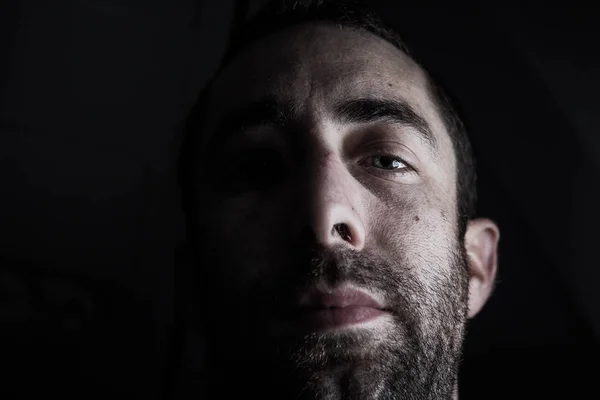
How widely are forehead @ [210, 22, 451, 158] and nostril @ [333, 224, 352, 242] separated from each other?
183mm

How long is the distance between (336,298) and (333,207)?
0.11 meters

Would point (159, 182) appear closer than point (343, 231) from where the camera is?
No

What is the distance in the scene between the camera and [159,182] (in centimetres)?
115

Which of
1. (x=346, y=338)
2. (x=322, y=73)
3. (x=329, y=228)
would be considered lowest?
(x=346, y=338)

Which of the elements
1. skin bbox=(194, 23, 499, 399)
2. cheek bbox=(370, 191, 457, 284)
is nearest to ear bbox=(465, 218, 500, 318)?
skin bbox=(194, 23, 499, 399)

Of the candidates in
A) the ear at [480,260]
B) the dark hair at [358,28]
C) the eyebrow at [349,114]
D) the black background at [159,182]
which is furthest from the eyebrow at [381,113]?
the black background at [159,182]

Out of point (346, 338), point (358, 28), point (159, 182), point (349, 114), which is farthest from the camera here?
point (159, 182)

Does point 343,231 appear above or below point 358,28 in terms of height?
below

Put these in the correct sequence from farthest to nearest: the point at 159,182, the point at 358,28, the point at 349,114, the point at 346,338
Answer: the point at 159,182, the point at 358,28, the point at 349,114, the point at 346,338

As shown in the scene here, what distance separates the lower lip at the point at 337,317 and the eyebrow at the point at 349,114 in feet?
0.91

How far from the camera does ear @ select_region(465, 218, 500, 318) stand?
32.9 inches

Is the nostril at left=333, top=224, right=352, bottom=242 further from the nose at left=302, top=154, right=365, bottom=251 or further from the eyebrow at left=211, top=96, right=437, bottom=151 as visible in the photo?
the eyebrow at left=211, top=96, right=437, bottom=151

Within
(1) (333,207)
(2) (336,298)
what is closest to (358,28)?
(1) (333,207)

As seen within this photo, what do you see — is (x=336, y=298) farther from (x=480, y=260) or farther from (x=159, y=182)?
(x=159, y=182)
